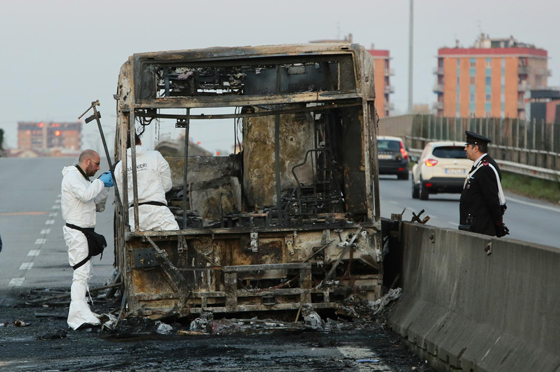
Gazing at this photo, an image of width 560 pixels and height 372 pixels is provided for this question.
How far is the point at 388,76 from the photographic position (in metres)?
181

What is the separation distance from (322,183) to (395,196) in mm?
19629

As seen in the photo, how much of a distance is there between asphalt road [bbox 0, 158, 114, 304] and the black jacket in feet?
19.5

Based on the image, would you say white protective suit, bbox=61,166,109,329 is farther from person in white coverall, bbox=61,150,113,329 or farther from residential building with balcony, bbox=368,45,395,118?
residential building with balcony, bbox=368,45,395,118

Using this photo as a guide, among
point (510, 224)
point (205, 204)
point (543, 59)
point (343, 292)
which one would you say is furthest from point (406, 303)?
point (543, 59)

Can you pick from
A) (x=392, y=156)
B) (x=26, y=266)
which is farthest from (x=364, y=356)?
(x=392, y=156)

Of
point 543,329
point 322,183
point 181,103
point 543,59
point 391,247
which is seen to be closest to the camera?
point 543,329

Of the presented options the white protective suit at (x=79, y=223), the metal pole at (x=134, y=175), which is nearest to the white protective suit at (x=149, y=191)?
the metal pole at (x=134, y=175)

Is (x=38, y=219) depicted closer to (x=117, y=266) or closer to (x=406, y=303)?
(x=117, y=266)

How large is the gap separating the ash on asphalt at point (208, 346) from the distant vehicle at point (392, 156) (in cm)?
2770

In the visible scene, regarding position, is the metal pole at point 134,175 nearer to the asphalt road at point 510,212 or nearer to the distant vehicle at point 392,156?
the asphalt road at point 510,212

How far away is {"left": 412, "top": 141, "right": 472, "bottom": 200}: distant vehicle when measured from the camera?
27.9 metres

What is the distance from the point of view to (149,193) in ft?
32.3

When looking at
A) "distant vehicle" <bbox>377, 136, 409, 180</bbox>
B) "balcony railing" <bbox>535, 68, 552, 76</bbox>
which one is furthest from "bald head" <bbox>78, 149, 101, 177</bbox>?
"balcony railing" <bbox>535, 68, 552, 76</bbox>

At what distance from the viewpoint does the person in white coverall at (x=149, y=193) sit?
32.1 ft
